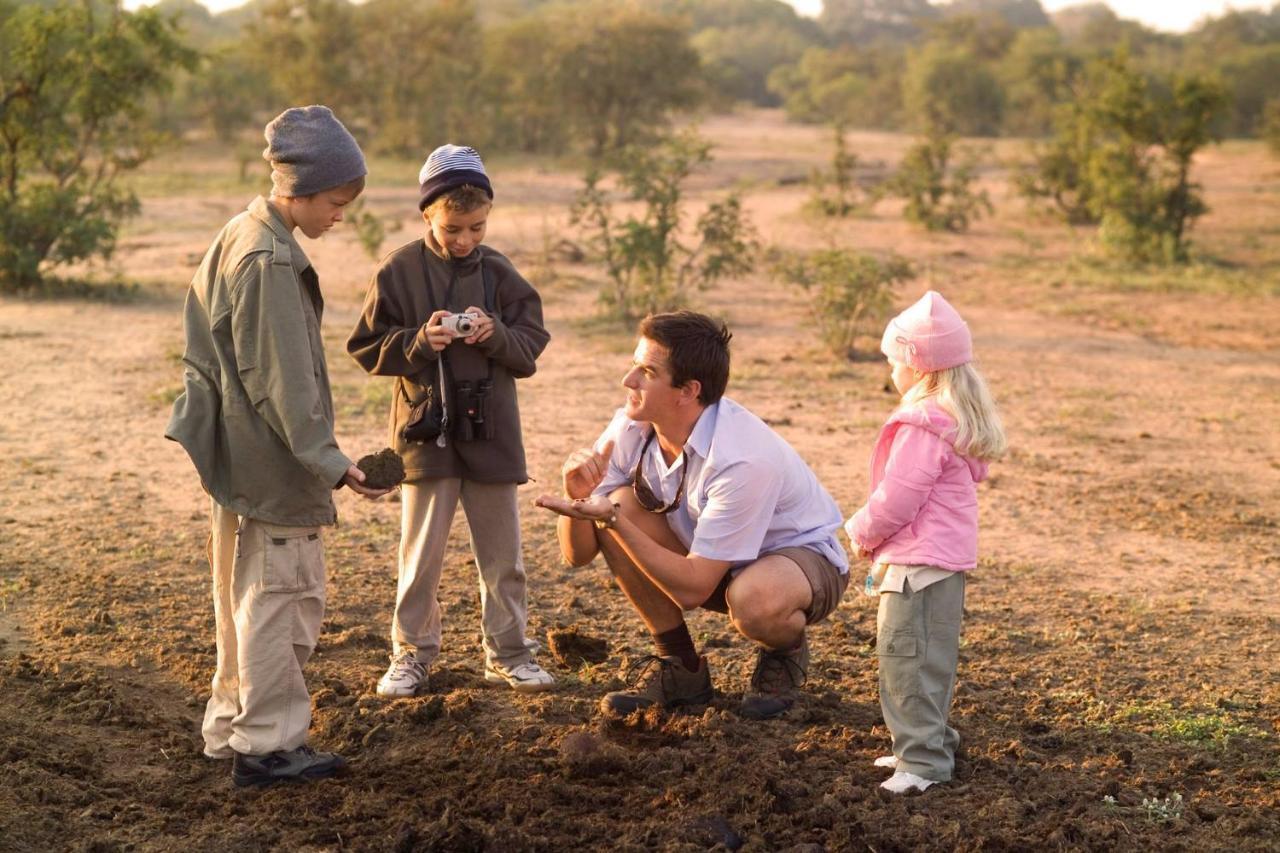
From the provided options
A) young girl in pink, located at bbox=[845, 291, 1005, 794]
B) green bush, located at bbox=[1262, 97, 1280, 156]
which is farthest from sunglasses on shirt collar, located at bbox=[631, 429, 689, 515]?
green bush, located at bbox=[1262, 97, 1280, 156]

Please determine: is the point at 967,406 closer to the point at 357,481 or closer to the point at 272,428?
the point at 357,481

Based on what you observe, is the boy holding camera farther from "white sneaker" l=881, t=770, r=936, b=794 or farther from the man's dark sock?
"white sneaker" l=881, t=770, r=936, b=794

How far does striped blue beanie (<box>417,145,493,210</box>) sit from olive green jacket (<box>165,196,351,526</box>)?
1.78 ft

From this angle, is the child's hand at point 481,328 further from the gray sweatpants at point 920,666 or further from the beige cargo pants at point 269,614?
the gray sweatpants at point 920,666

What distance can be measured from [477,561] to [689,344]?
38.6 inches

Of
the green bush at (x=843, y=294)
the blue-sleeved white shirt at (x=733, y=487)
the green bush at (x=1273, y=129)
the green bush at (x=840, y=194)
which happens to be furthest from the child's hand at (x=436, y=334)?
the green bush at (x=1273, y=129)

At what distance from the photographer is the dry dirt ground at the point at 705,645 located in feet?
11.1

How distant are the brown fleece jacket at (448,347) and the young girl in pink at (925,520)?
1.10 metres

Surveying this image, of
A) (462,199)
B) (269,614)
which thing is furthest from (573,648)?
(462,199)

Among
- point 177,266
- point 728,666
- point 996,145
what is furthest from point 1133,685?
point 996,145

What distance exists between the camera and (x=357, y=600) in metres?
5.15

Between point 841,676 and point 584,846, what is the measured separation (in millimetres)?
1401

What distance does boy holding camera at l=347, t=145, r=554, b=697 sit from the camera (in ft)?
13.1

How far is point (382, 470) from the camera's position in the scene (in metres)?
3.50
